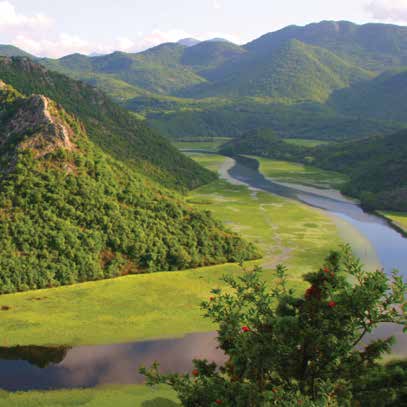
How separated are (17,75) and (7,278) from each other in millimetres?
88391

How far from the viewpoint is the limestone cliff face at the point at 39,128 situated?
7538 centimetres

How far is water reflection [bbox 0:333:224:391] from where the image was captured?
41.7 metres

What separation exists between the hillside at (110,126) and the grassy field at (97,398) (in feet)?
295

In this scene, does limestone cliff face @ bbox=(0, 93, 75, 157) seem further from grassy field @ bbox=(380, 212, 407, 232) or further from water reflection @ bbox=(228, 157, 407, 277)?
grassy field @ bbox=(380, 212, 407, 232)

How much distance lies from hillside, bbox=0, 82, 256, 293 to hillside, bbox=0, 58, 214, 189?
4460cm

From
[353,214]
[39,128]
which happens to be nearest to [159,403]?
[39,128]

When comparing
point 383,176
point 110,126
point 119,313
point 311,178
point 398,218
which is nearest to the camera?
point 119,313

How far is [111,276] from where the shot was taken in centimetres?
6519

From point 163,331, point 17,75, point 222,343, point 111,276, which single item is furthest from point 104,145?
point 222,343

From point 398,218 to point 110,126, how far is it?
277ft

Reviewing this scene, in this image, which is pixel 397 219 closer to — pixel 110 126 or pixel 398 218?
pixel 398 218

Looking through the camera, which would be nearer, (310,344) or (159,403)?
(310,344)

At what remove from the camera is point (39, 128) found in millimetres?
77375

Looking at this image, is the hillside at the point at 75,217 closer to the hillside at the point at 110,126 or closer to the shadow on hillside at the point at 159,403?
the shadow on hillside at the point at 159,403
